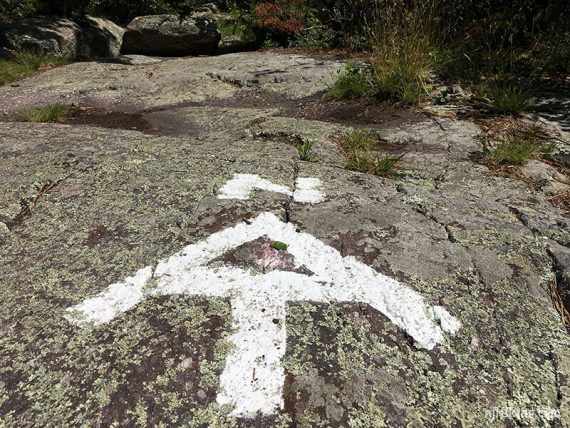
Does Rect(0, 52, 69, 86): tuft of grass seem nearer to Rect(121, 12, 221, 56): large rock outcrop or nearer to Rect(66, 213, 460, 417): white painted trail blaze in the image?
Rect(121, 12, 221, 56): large rock outcrop

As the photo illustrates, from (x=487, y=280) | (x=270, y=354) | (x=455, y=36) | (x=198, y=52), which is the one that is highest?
(x=270, y=354)

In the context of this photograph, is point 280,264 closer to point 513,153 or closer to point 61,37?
point 513,153

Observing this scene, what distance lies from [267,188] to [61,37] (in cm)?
798

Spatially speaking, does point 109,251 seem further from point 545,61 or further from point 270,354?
point 545,61

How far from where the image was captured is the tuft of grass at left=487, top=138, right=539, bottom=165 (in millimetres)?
2934

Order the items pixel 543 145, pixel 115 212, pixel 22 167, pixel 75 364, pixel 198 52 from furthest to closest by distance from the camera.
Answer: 1. pixel 198 52
2. pixel 543 145
3. pixel 22 167
4. pixel 115 212
5. pixel 75 364

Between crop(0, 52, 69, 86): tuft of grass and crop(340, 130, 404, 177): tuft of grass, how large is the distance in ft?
16.7

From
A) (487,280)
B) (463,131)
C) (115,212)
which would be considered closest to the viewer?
(487,280)

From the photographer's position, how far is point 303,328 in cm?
143

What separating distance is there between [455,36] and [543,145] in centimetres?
300

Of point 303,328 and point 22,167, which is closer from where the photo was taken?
point 303,328

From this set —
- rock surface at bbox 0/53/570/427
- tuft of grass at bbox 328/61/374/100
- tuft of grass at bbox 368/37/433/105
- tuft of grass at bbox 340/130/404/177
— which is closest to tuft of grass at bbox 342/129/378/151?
tuft of grass at bbox 340/130/404/177

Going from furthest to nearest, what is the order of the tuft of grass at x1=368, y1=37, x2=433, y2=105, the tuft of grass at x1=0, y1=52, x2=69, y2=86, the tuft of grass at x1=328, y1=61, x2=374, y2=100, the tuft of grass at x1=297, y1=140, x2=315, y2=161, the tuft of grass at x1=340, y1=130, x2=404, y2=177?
the tuft of grass at x1=0, y1=52, x2=69, y2=86
the tuft of grass at x1=328, y1=61, x2=374, y2=100
the tuft of grass at x1=368, y1=37, x2=433, y2=105
the tuft of grass at x1=297, y1=140, x2=315, y2=161
the tuft of grass at x1=340, y1=130, x2=404, y2=177

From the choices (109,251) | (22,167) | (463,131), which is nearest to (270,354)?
(109,251)
